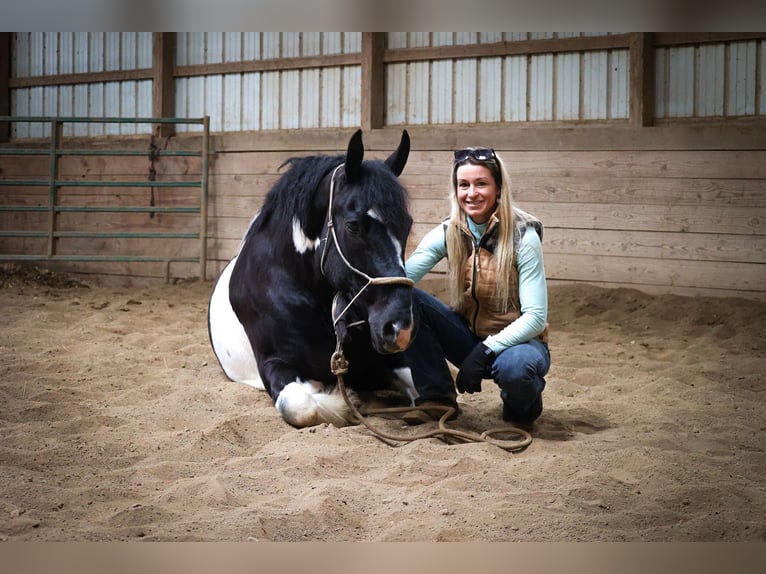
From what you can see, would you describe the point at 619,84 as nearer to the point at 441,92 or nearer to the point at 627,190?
the point at 627,190

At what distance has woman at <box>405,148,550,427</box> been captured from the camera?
2.22 meters

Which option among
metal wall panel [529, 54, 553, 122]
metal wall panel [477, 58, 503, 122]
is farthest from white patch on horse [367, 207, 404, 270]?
metal wall panel [477, 58, 503, 122]

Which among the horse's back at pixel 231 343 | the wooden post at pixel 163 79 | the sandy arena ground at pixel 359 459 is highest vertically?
the wooden post at pixel 163 79

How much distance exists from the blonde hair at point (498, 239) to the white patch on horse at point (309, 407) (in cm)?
53

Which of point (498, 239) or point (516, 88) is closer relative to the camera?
point (498, 239)

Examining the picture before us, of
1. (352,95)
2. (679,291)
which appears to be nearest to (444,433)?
(679,291)

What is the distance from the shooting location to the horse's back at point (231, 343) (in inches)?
114

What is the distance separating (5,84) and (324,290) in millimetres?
6696

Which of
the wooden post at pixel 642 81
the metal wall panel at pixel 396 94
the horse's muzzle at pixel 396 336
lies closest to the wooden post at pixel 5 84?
the metal wall panel at pixel 396 94

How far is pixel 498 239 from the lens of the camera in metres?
2.27

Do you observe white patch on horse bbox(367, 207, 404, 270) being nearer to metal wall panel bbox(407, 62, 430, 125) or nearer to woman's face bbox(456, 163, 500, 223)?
woman's face bbox(456, 163, 500, 223)

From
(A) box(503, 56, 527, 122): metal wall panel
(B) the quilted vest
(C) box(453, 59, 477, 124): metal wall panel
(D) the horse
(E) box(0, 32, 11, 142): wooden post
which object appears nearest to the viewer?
(D) the horse

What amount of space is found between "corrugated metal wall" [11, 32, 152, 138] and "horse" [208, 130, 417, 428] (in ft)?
16.1

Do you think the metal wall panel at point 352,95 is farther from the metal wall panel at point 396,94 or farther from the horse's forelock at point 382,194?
the horse's forelock at point 382,194
